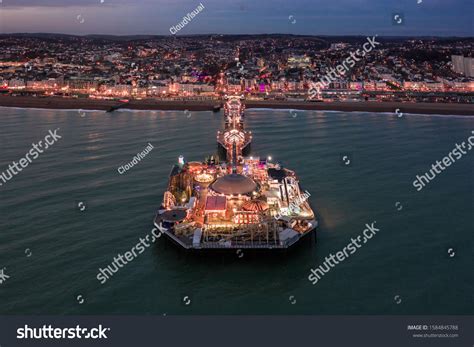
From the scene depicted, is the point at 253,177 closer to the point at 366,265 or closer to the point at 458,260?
the point at 366,265

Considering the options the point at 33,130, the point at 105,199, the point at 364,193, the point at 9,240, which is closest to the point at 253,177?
the point at 364,193
